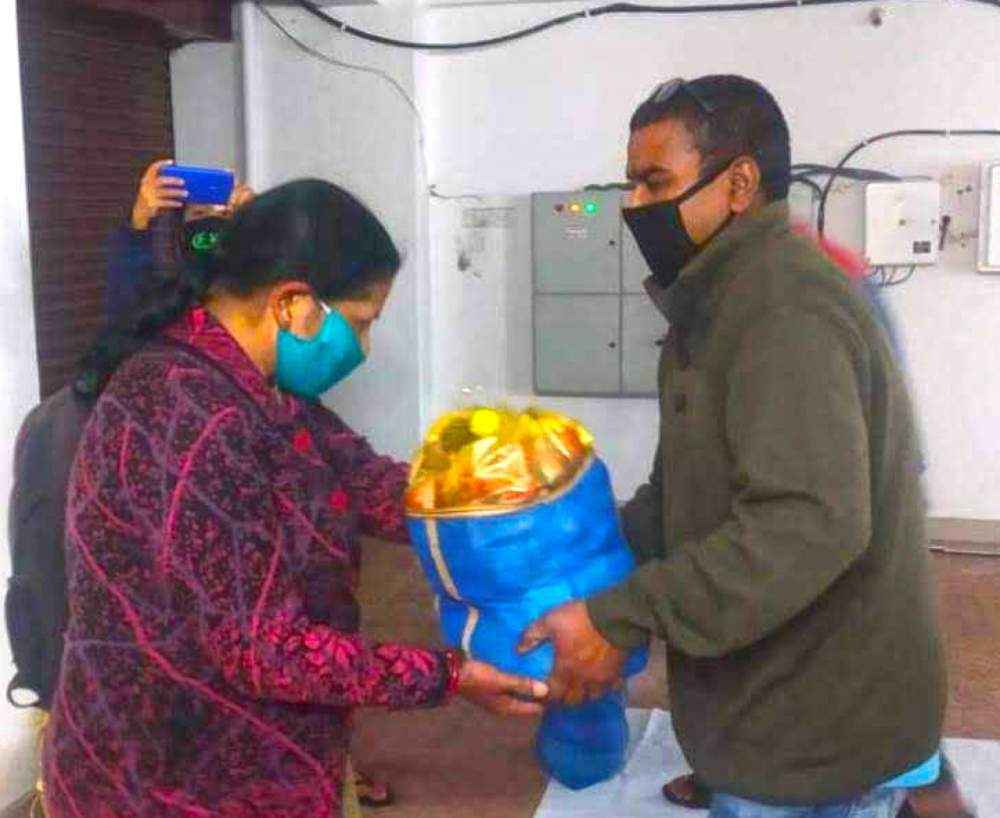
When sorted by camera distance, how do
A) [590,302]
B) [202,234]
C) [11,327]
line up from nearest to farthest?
[202,234] < [11,327] < [590,302]

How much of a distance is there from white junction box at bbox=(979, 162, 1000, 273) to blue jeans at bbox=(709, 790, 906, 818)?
11.9 ft

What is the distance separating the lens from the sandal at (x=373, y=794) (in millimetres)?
2986

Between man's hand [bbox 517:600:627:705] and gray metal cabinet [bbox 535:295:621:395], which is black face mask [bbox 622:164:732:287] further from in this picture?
gray metal cabinet [bbox 535:295:621:395]

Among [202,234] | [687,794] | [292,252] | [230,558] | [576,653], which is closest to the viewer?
[230,558]

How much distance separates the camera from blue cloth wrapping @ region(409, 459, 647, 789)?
155cm

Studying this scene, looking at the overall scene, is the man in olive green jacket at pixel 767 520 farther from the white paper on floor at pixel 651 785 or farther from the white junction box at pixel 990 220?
the white junction box at pixel 990 220

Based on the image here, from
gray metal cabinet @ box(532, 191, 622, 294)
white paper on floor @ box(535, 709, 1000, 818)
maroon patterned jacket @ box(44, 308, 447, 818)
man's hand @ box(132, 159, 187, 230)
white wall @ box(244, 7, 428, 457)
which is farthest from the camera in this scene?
white wall @ box(244, 7, 428, 457)

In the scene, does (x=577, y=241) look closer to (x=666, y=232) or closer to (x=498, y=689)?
(x=666, y=232)

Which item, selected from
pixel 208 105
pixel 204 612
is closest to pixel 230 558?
pixel 204 612

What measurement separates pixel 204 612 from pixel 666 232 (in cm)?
71

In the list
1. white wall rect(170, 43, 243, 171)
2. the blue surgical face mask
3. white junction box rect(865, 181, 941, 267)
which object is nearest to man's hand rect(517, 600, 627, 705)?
the blue surgical face mask

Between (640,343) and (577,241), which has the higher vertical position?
(577,241)

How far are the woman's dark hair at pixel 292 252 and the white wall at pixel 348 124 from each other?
3.56 m

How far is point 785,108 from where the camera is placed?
483cm
